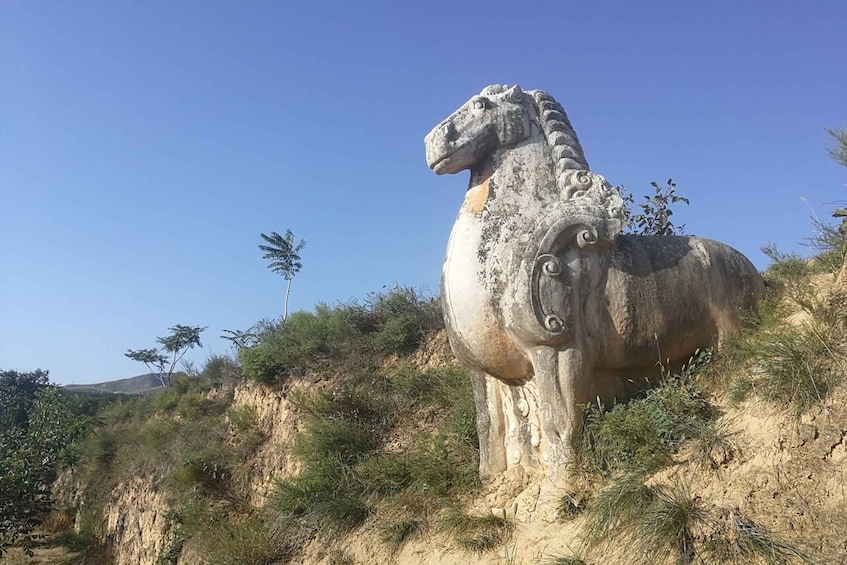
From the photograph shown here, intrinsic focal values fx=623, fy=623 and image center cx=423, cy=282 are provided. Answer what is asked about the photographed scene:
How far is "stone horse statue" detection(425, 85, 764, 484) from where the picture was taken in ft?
13.9

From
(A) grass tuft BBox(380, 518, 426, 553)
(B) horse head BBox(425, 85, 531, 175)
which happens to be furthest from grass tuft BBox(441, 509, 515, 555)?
(B) horse head BBox(425, 85, 531, 175)

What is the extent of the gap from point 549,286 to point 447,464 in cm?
207

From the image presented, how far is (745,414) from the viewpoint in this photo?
12.6 ft

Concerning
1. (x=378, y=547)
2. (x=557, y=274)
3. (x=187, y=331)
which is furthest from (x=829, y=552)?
(x=187, y=331)

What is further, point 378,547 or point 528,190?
point 378,547

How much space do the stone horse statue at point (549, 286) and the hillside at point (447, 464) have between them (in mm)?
231

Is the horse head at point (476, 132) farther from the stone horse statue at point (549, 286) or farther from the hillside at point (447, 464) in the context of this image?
the hillside at point (447, 464)

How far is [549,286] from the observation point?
14.0 ft

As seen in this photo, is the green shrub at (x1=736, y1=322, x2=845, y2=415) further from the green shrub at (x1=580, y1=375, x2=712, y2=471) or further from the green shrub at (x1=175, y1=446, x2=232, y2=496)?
the green shrub at (x1=175, y1=446, x2=232, y2=496)

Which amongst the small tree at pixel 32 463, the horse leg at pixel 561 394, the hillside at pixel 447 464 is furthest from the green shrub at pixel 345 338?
the horse leg at pixel 561 394

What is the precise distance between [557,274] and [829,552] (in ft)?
7.01

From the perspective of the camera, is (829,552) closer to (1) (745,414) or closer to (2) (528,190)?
(1) (745,414)

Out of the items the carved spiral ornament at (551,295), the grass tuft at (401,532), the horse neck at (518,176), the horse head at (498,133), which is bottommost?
the grass tuft at (401,532)

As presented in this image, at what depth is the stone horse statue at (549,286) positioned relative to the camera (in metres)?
4.25
